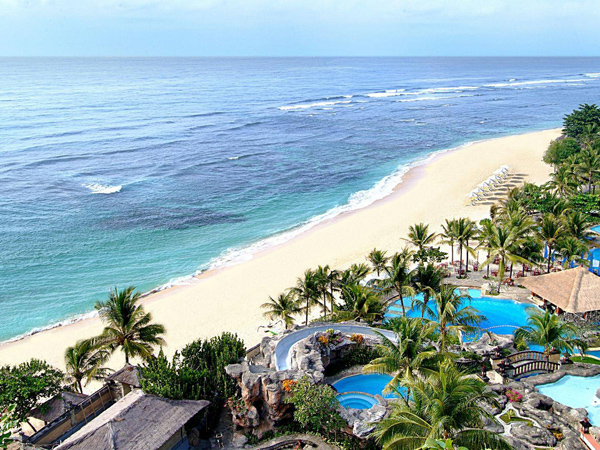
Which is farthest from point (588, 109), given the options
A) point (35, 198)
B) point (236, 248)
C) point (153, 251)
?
point (35, 198)

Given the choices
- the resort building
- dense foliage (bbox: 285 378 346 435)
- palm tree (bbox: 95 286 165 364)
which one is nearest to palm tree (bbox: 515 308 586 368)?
dense foliage (bbox: 285 378 346 435)

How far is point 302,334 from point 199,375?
5619 millimetres

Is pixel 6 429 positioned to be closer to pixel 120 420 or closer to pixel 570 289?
pixel 120 420

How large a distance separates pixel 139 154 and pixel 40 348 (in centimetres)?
5002

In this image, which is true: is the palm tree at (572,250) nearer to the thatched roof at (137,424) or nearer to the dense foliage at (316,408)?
the dense foliage at (316,408)

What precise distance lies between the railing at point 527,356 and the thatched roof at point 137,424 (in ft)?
47.6

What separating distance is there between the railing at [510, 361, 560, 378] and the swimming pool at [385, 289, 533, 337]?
4766mm

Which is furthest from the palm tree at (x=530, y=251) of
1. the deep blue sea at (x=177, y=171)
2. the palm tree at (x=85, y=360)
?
the palm tree at (x=85, y=360)

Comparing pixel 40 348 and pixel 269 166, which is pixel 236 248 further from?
pixel 269 166

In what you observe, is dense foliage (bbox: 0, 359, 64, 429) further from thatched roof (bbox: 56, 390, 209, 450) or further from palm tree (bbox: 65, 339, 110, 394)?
thatched roof (bbox: 56, 390, 209, 450)

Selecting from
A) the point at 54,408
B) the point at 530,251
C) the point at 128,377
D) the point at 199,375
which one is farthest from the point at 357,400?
the point at 530,251

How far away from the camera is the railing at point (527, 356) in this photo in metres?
22.9

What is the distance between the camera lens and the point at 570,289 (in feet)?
88.9

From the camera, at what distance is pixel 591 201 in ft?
126
